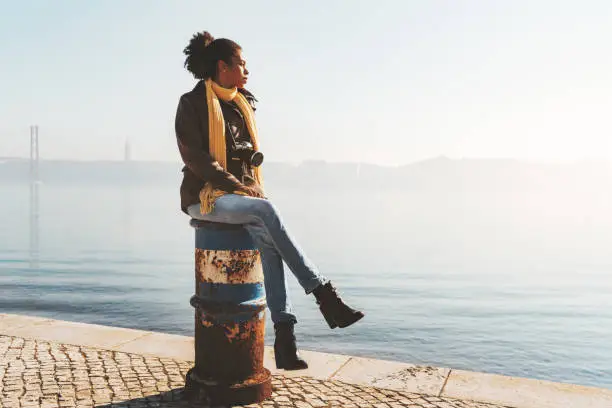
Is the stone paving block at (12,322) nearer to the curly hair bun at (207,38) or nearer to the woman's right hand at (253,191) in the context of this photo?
the woman's right hand at (253,191)

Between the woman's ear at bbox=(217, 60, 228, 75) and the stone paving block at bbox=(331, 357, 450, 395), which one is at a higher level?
the woman's ear at bbox=(217, 60, 228, 75)

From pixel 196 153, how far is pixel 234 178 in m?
0.28

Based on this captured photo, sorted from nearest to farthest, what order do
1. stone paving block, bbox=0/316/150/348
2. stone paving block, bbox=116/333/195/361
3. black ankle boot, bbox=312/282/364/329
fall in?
black ankle boot, bbox=312/282/364/329 < stone paving block, bbox=116/333/195/361 < stone paving block, bbox=0/316/150/348

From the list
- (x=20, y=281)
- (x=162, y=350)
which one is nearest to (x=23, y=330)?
(x=162, y=350)

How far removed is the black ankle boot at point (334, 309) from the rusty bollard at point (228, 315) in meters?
0.54

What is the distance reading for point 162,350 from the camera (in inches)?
221

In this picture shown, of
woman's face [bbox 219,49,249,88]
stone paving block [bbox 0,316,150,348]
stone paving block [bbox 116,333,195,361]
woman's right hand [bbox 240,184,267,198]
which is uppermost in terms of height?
woman's face [bbox 219,49,249,88]

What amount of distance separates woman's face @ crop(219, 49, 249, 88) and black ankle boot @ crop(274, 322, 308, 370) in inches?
62.2

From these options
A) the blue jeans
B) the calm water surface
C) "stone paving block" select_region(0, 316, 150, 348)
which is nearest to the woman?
the blue jeans

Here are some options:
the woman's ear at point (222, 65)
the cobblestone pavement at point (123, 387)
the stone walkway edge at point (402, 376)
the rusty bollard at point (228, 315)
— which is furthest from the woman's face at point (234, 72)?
the stone walkway edge at point (402, 376)

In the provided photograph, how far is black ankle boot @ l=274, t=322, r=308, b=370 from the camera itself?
402 cm

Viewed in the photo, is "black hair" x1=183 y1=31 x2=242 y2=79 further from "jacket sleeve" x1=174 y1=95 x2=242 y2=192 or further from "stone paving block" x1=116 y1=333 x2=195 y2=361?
"stone paving block" x1=116 y1=333 x2=195 y2=361

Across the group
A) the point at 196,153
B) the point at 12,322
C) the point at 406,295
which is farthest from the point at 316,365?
the point at 406,295

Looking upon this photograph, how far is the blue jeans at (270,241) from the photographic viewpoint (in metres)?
3.92
